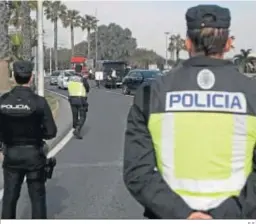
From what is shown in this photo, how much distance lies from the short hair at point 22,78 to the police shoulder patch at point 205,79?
302cm

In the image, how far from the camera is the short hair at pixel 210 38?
8.89 ft

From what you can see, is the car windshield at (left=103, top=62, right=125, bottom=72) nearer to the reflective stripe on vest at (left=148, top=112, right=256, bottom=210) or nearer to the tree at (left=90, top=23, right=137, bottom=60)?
the reflective stripe on vest at (left=148, top=112, right=256, bottom=210)

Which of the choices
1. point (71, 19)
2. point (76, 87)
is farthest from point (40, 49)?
point (71, 19)

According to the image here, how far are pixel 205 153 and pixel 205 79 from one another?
332 millimetres

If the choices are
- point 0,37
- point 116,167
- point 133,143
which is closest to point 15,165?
point 133,143

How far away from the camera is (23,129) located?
5.45 m

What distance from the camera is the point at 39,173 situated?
Answer: 558 cm

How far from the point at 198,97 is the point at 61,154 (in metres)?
10.1

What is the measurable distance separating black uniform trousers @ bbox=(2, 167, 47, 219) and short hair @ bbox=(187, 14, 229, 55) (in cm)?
316

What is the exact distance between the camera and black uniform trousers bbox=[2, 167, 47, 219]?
555 cm

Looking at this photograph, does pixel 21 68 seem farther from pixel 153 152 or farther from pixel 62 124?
pixel 62 124

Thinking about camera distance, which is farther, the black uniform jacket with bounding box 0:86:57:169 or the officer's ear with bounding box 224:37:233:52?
the black uniform jacket with bounding box 0:86:57:169

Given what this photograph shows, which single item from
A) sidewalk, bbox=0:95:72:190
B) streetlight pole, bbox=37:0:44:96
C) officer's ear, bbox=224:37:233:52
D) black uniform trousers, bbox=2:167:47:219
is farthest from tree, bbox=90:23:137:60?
officer's ear, bbox=224:37:233:52

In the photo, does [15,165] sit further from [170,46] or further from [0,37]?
[170,46]
